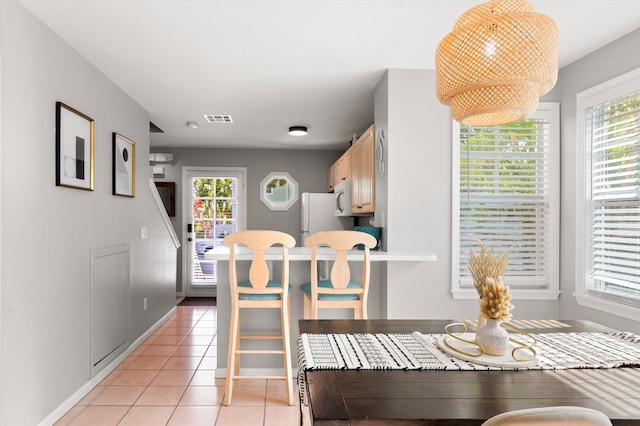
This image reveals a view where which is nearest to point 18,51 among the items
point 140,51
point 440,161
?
point 140,51

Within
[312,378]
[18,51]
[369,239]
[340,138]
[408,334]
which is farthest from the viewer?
[340,138]

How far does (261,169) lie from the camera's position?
22.6ft

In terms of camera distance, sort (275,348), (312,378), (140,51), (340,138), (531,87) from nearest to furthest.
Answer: (312,378) < (531,87) < (140,51) < (275,348) < (340,138)

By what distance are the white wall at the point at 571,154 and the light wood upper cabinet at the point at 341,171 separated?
89.1 inches

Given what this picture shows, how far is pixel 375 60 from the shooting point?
10.1 feet

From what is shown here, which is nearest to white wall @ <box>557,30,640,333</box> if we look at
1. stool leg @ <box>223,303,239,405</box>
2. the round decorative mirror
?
stool leg @ <box>223,303,239,405</box>

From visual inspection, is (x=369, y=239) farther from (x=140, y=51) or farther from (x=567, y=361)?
(x=140, y=51)

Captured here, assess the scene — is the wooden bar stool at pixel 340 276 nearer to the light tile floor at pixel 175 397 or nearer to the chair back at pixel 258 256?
the chair back at pixel 258 256

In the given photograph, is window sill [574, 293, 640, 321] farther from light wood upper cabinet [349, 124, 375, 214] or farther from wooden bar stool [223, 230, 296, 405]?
wooden bar stool [223, 230, 296, 405]

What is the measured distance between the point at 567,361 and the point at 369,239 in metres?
1.41

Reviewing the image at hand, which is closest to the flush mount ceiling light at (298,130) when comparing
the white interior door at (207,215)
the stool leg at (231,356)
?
the white interior door at (207,215)

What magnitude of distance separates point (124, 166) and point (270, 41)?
186cm

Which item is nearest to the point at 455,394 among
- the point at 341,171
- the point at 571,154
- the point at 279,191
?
the point at 571,154

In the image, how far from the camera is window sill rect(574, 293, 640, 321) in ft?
8.40
